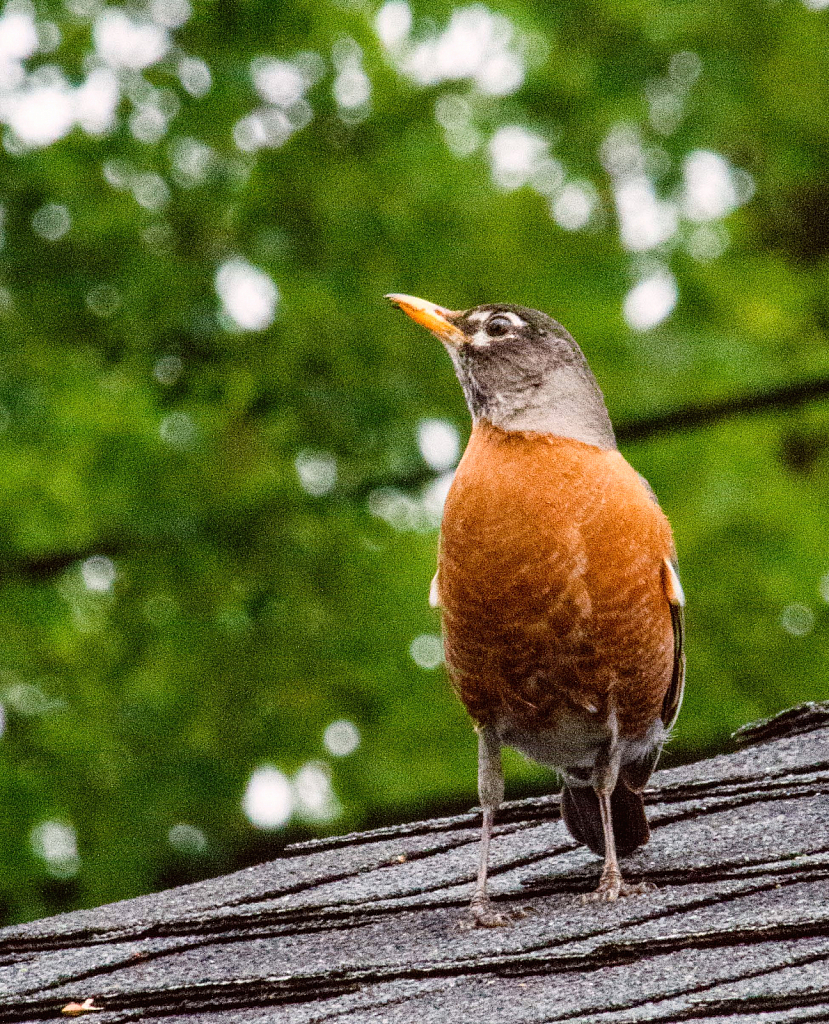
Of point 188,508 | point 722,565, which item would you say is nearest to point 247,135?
point 188,508

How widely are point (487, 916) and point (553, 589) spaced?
2.10 feet

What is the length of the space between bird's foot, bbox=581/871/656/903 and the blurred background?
3.87m

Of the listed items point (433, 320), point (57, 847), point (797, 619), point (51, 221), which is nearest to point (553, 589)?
point (433, 320)

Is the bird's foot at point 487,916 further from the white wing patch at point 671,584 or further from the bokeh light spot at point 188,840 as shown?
the bokeh light spot at point 188,840

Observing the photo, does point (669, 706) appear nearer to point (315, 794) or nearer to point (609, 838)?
point (609, 838)

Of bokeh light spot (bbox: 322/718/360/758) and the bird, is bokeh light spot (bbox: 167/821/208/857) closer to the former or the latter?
bokeh light spot (bbox: 322/718/360/758)

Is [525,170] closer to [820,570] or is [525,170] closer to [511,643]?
[820,570]

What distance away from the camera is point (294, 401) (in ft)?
22.5

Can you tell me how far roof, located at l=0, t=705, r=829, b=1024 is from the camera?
2180mm

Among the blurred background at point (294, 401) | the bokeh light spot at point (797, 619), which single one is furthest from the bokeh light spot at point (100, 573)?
the bokeh light spot at point (797, 619)

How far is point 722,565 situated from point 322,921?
442 cm

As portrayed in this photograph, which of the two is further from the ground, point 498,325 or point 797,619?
point 498,325

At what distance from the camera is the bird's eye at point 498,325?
362cm

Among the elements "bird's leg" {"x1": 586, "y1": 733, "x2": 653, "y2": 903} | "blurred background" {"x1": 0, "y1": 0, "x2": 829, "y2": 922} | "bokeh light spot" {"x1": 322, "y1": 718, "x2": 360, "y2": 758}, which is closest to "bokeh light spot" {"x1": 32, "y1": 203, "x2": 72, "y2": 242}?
"blurred background" {"x1": 0, "y1": 0, "x2": 829, "y2": 922}
